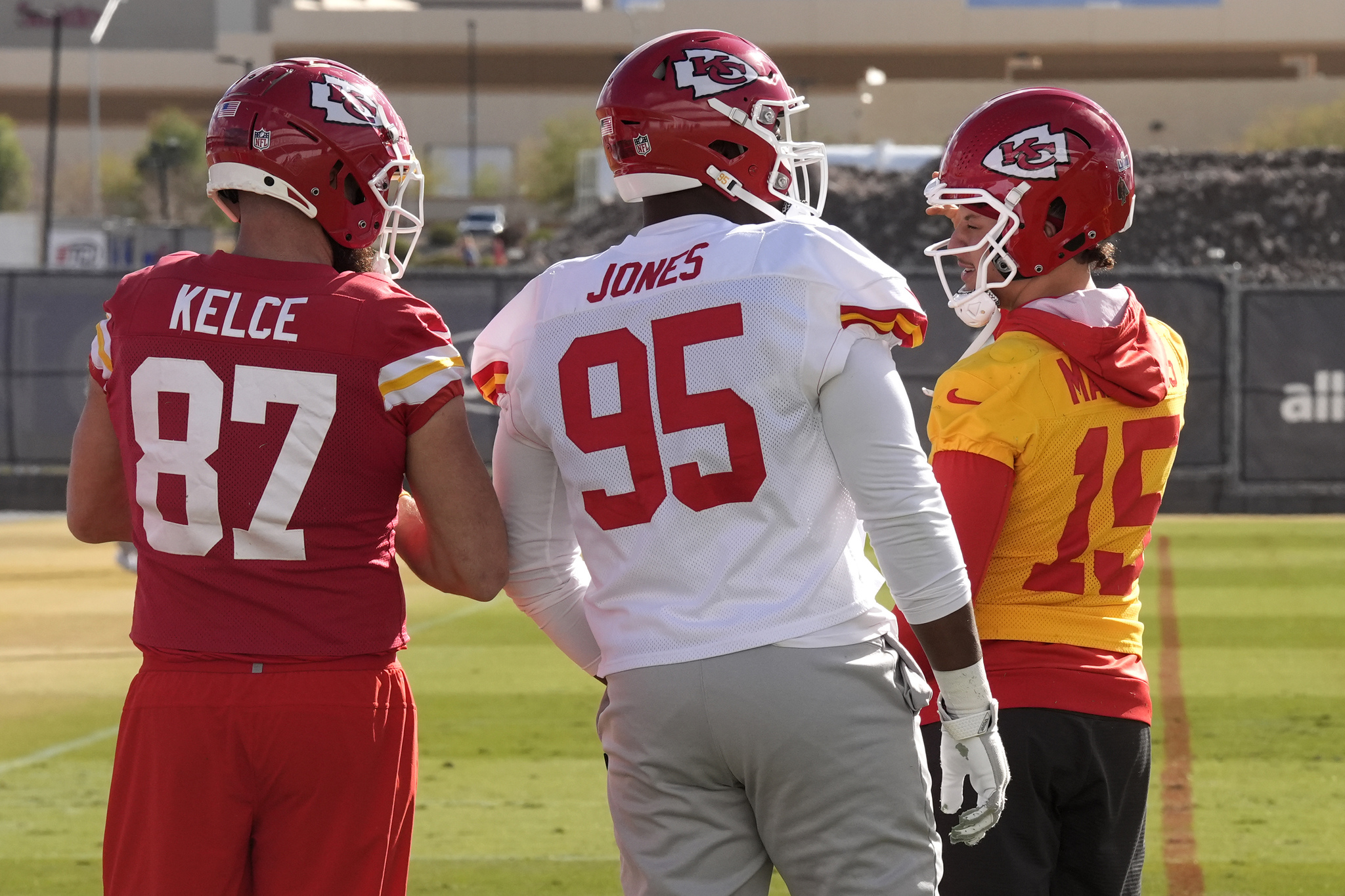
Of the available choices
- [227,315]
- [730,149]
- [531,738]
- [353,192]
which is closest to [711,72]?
[730,149]

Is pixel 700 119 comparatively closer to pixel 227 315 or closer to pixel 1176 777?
pixel 227 315

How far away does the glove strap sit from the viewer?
8.53 feet

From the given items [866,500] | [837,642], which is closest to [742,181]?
[866,500]

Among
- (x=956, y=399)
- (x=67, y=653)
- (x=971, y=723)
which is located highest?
(x=956, y=399)

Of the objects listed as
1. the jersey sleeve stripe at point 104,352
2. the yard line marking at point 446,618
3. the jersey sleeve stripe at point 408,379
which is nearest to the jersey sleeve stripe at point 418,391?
the jersey sleeve stripe at point 408,379

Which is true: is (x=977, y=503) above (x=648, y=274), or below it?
below

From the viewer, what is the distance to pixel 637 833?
2.59 meters

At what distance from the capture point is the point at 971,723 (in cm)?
260

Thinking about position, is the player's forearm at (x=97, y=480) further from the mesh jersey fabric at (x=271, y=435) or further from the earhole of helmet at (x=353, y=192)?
the earhole of helmet at (x=353, y=192)

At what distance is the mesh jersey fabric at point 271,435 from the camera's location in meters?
2.60

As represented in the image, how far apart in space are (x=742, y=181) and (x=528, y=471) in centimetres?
61

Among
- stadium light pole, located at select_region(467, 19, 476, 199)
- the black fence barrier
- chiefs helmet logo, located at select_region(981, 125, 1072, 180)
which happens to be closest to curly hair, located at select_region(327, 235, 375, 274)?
chiefs helmet logo, located at select_region(981, 125, 1072, 180)

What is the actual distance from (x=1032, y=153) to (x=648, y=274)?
929 millimetres

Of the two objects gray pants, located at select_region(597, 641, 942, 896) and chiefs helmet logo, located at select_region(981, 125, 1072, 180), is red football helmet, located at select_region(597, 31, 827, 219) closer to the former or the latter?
chiefs helmet logo, located at select_region(981, 125, 1072, 180)
